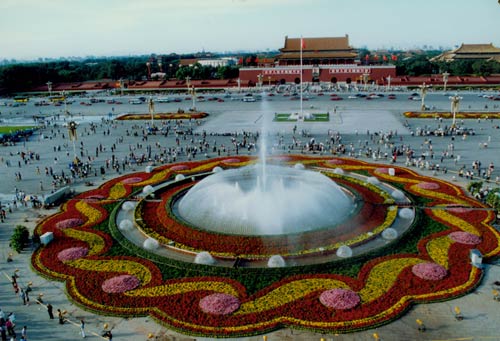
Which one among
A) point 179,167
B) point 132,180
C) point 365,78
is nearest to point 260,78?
point 365,78

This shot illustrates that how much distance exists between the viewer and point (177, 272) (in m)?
18.2

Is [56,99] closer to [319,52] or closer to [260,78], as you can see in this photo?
[260,78]

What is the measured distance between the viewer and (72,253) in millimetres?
20031

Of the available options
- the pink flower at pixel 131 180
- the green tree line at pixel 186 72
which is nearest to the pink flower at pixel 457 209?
the pink flower at pixel 131 180

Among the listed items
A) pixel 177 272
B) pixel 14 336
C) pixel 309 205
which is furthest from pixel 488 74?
pixel 14 336

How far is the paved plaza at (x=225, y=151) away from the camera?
14984 millimetres

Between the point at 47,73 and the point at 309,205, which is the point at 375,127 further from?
the point at 47,73

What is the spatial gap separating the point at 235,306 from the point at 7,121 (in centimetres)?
6043

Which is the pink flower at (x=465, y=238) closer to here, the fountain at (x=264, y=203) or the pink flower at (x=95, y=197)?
the fountain at (x=264, y=203)

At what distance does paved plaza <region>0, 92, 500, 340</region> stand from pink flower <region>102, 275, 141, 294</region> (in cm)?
130

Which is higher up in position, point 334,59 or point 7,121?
point 334,59

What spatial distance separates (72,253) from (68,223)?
150 inches

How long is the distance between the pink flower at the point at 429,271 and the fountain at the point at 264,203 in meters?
4.65

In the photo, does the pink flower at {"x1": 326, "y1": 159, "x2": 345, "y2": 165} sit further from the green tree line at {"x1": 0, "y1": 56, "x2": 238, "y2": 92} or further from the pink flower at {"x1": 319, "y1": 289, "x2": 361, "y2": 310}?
the green tree line at {"x1": 0, "y1": 56, "x2": 238, "y2": 92}
